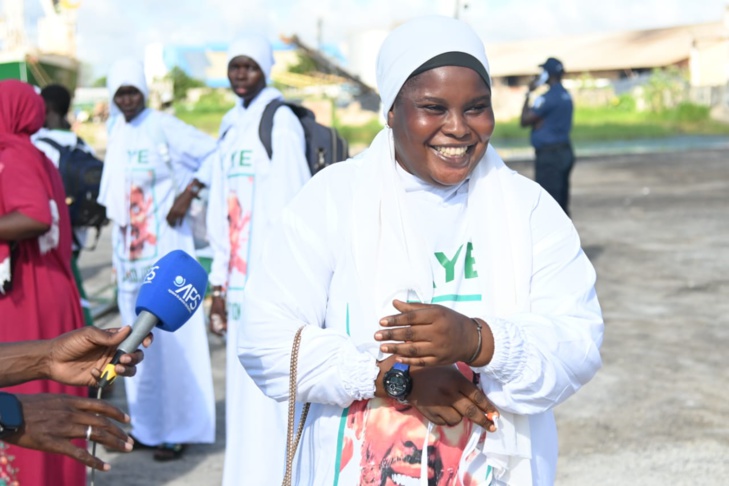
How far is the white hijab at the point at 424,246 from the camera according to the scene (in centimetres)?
252

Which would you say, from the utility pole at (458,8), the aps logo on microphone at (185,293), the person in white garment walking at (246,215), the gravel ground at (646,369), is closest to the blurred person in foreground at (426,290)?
the aps logo on microphone at (185,293)

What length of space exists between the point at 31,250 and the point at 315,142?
143cm

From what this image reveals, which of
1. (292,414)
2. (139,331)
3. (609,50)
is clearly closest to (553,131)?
(292,414)

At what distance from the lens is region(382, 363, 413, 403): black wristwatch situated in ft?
8.04

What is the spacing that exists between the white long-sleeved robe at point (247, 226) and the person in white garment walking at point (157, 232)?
0.72 m

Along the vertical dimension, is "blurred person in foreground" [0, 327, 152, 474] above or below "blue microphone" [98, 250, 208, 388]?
below

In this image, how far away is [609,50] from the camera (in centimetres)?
6334

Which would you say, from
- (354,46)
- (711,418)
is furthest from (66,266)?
(354,46)

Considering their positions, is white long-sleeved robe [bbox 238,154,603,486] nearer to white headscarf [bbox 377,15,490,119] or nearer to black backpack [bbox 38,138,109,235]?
white headscarf [bbox 377,15,490,119]

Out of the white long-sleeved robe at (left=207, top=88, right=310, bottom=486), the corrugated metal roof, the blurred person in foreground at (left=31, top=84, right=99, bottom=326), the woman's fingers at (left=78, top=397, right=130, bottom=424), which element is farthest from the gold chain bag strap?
the corrugated metal roof

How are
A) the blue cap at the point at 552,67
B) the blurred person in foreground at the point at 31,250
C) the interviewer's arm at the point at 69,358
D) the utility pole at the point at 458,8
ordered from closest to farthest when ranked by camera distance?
the interviewer's arm at the point at 69,358 → the blurred person in foreground at the point at 31,250 → the utility pole at the point at 458,8 → the blue cap at the point at 552,67

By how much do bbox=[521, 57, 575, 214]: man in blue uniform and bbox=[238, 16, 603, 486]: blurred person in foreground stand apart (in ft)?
27.6

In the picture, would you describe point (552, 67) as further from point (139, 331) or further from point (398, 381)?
point (139, 331)

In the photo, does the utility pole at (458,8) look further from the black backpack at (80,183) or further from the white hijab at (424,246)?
the white hijab at (424,246)
